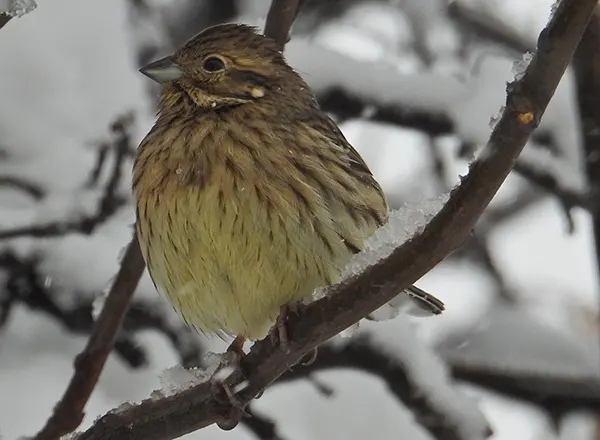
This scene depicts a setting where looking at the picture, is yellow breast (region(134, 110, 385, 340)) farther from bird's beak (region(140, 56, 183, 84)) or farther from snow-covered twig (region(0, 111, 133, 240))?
snow-covered twig (region(0, 111, 133, 240))

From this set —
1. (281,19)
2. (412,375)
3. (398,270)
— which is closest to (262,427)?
(412,375)

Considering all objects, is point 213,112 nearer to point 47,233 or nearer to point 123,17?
point 47,233

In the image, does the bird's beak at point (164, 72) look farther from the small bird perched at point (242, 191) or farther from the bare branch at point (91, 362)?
the bare branch at point (91, 362)

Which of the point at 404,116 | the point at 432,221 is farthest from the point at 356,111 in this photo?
the point at 432,221

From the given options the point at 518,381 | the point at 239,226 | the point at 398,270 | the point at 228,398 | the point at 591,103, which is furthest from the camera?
the point at 518,381

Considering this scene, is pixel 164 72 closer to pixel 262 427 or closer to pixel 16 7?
pixel 262 427
